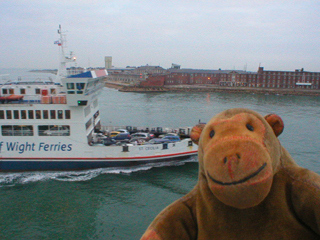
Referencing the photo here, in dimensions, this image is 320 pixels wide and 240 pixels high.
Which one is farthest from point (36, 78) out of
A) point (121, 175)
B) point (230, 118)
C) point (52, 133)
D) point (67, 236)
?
point (230, 118)

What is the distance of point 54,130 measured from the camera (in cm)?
1541

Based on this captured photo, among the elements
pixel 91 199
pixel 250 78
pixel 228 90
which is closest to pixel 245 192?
pixel 91 199

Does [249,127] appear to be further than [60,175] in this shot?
No

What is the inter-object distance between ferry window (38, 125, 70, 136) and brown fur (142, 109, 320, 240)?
1426 centimetres

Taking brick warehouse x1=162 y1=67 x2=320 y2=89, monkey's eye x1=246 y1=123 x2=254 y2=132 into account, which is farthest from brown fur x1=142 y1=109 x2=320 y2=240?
brick warehouse x1=162 y1=67 x2=320 y2=89

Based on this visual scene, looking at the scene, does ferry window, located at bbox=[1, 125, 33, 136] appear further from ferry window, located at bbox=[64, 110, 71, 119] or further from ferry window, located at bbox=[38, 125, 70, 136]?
ferry window, located at bbox=[64, 110, 71, 119]

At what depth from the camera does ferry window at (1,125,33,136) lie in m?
15.2

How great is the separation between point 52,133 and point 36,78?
19.9 ft

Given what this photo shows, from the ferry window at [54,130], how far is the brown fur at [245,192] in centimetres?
1426

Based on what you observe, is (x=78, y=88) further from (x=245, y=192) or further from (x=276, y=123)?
(x=245, y=192)

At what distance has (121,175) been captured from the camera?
616 inches

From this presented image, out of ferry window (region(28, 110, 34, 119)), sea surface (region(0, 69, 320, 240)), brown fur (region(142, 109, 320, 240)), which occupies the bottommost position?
sea surface (region(0, 69, 320, 240))

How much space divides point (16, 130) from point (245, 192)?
52.9 ft

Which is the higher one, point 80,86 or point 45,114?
point 80,86
